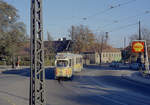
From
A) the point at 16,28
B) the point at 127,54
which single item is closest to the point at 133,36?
the point at 127,54

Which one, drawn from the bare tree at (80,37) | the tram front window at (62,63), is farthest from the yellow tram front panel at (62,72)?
the bare tree at (80,37)

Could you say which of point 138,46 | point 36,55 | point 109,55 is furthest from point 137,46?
point 109,55

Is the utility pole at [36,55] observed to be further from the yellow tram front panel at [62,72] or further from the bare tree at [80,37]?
the bare tree at [80,37]

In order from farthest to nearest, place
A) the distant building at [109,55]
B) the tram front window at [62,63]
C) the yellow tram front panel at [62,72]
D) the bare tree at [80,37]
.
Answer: the distant building at [109,55]
the bare tree at [80,37]
the tram front window at [62,63]
the yellow tram front panel at [62,72]

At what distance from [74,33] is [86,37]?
636cm

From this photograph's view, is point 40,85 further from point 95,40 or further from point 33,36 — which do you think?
point 95,40

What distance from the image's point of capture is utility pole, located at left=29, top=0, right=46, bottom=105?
20.7ft

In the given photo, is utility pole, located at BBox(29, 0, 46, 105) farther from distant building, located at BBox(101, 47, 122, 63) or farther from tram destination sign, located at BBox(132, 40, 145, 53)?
distant building, located at BBox(101, 47, 122, 63)

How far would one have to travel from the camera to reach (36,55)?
6.33 metres

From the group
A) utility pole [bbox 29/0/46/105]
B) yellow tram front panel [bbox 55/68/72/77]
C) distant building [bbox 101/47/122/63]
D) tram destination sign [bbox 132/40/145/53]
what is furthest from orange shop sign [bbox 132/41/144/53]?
distant building [bbox 101/47/122/63]

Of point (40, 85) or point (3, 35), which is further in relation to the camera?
point (3, 35)

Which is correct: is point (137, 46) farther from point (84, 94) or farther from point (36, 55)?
point (36, 55)

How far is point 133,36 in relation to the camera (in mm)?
74000

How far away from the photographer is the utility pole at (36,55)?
20.7 feet
